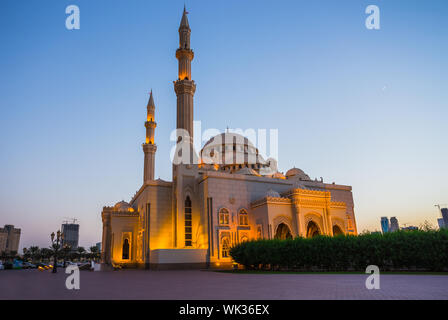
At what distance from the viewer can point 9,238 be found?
134m

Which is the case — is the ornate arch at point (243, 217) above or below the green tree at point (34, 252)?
above

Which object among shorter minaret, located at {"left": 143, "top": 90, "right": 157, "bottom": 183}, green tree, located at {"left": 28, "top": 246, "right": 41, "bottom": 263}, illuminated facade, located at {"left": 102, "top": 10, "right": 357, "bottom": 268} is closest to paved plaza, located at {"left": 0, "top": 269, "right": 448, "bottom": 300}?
illuminated facade, located at {"left": 102, "top": 10, "right": 357, "bottom": 268}

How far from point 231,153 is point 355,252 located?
92.7ft

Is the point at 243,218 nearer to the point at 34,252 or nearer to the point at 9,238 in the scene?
the point at 34,252

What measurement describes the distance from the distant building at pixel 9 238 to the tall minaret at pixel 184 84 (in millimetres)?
126628

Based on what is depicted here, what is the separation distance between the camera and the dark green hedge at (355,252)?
59.5 feet

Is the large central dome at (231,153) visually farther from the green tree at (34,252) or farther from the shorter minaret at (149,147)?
the green tree at (34,252)

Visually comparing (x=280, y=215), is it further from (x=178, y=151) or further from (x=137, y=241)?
(x=137, y=241)

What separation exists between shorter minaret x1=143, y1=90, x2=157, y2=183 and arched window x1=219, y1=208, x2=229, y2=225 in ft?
48.1

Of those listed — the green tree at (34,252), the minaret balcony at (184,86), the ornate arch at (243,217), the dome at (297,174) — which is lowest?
the green tree at (34,252)

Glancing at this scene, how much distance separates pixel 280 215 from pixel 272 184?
6.12 m

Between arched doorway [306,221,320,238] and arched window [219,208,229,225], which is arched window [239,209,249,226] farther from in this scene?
arched doorway [306,221,320,238]

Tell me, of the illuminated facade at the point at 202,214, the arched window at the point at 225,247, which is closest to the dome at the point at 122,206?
the illuminated facade at the point at 202,214

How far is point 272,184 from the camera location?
37938 millimetres
